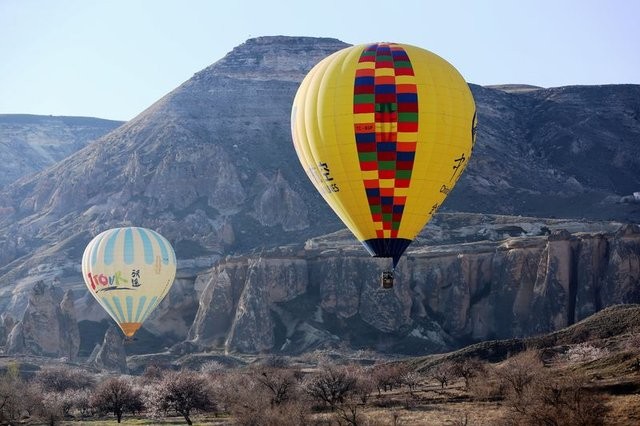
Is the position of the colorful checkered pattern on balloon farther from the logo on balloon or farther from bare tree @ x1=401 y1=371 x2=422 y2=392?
the logo on balloon

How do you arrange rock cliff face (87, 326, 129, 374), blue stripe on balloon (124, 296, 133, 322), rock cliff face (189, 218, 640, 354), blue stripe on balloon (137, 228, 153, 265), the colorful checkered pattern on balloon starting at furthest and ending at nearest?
rock cliff face (189, 218, 640, 354)
rock cliff face (87, 326, 129, 374)
blue stripe on balloon (137, 228, 153, 265)
blue stripe on balloon (124, 296, 133, 322)
the colorful checkered pattern on balloon

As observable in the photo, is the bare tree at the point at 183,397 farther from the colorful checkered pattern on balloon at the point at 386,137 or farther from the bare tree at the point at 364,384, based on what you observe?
the colorful checkered pattern on balloon at the point at 386,137

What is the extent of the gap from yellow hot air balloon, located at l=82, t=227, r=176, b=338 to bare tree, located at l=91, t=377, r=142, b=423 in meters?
10.1

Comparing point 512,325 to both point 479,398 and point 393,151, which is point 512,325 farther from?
point 393,151

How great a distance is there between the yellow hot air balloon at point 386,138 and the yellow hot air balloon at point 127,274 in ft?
139

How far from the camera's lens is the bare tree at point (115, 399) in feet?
315

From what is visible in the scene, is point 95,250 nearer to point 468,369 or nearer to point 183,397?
point 183,397

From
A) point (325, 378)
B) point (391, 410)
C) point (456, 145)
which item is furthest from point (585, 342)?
point (456, 145)

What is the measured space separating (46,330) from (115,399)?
65634 mm

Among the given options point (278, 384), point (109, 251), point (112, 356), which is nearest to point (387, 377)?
point (278, 384)

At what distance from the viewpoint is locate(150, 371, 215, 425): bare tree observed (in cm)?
9074

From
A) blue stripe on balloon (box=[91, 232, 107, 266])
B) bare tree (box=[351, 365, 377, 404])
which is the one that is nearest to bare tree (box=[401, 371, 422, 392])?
bare tree (box=[351, 365, 377, 404])

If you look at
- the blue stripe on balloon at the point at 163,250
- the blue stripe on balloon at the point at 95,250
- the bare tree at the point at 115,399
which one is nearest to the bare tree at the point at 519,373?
the bare tree at the point at 115,399

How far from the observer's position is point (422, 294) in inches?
6225
